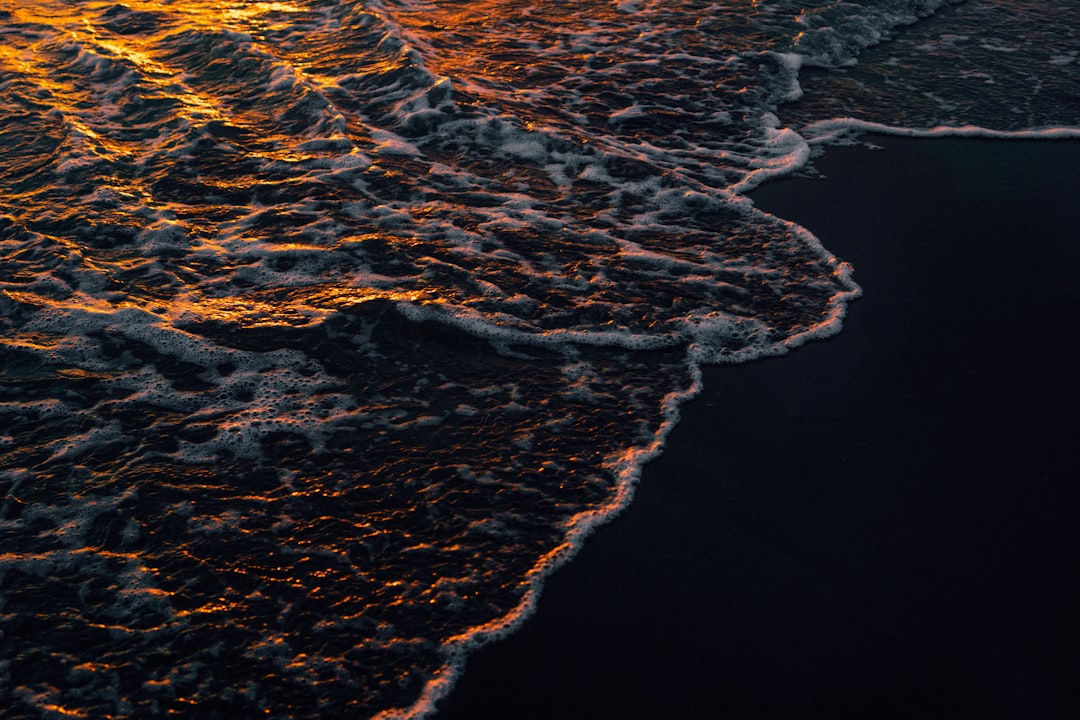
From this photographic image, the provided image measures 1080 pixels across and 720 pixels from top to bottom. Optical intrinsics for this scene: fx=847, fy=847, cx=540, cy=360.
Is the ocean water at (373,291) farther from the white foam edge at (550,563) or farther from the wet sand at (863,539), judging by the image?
the wet sand at (863,539)

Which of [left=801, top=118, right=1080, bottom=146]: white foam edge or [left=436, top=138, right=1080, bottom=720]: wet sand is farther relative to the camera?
[left=801, top=118, right=1080, bottom=146]: white foam edge

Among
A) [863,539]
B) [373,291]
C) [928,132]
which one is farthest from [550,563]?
[928,132]

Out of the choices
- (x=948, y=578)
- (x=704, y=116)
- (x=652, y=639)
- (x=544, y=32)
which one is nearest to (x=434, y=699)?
(x=652, y=639)

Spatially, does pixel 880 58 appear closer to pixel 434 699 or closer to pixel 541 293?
pixel 541 293

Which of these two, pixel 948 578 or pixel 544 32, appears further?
pixel 544 32

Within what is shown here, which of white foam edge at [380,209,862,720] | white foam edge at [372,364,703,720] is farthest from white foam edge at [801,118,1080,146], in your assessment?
white foam edge at [372,364,703,720]

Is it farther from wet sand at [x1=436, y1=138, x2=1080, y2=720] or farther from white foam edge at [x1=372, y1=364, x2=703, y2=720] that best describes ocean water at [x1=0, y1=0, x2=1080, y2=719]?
wet sand at [x1=436, y1=138, x2=1080, y2=720]

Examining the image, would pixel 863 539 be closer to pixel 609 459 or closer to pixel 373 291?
pixel 609 459
